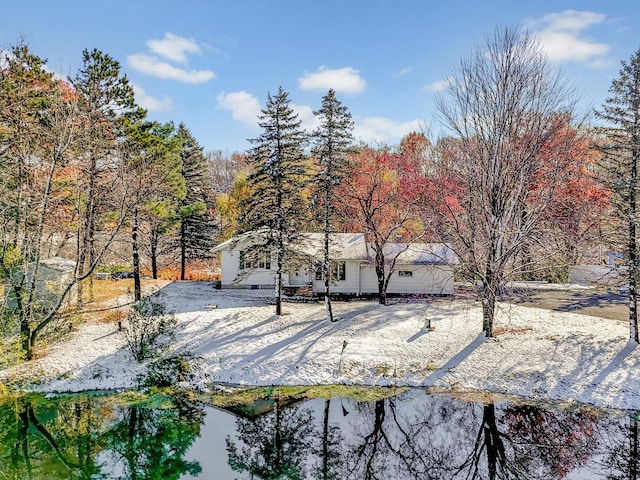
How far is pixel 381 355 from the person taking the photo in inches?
582

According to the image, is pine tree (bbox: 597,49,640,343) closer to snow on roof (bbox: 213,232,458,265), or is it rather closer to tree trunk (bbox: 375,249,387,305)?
snow on roof (bbox: 213,232,458,265)

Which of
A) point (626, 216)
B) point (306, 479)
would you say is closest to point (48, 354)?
point (306, 479)

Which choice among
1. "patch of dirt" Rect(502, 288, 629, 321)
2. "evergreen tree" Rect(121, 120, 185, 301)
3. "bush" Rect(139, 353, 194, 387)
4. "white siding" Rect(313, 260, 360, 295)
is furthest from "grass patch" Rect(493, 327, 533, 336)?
"evergreen tree" Rect(121, 120, 185, 301)

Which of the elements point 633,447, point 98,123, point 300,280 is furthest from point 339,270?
point 633,447

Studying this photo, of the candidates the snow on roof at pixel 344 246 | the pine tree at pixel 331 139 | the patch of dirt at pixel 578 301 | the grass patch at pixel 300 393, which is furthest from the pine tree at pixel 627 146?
the snow on roof at pixel 344 246

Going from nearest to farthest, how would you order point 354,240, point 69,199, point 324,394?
point 324,394, point 69,199, point 354,240

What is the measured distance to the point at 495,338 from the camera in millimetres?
16047

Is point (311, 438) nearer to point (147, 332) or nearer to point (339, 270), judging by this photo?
point (147, 332)

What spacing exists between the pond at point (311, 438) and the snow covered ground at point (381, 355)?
0.89 meters

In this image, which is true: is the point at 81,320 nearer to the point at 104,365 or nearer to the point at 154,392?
the point at 104,365

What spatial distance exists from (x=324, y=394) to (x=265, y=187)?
9450 millimetres

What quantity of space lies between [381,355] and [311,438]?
4.89 meters

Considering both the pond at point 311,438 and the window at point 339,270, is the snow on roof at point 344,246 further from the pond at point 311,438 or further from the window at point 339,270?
the pond at point 311,438

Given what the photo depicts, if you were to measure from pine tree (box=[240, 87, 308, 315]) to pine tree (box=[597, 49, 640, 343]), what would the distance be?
11.6 metres
